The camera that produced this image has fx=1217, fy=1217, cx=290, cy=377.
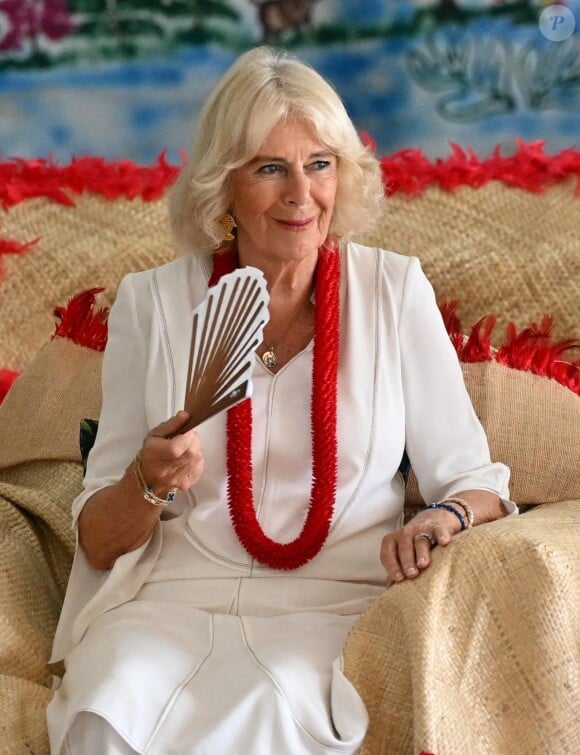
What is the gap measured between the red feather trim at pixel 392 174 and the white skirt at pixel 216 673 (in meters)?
1.17

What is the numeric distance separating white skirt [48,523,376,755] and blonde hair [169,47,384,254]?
58 cm

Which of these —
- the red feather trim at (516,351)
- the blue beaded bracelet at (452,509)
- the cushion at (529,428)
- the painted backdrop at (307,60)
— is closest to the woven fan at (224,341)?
the blue beaded bracelet at (452,509)

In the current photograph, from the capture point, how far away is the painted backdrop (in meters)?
3.32

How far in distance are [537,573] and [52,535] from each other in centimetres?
101

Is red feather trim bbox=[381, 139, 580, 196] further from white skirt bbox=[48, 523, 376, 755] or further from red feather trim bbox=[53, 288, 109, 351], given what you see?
white skirt bbox=[48, 523, 376, 755]

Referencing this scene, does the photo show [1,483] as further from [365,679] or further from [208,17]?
[208,17]

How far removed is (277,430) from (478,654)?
0.53m

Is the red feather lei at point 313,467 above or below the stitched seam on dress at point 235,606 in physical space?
above

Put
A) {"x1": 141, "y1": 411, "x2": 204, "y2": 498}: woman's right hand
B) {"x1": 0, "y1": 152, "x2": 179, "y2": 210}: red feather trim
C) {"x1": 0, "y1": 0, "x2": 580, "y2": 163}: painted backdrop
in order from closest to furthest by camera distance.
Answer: {"x1": 141, "y1": 411, "x2": 204, "y2": 498}: woman's right hand < {"x1": 0, "y1": 152, "x2": 179, "y2": 210}: red feather trim < {"x1": 0, "y1": 0, "x2": 580, "y2": 163}: painted backdrop

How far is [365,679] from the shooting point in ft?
5.62

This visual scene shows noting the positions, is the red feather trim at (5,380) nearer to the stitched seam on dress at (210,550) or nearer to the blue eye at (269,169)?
the stitched seam on dress at (210,550)

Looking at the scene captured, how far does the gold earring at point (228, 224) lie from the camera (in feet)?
6.89

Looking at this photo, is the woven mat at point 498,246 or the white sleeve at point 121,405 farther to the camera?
the woven mat at point 498,246

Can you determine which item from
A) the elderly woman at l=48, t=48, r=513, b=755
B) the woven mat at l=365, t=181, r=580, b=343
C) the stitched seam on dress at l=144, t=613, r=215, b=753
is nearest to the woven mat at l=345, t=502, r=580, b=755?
the elderly woman at l=48, t=48, r=513, b=755
